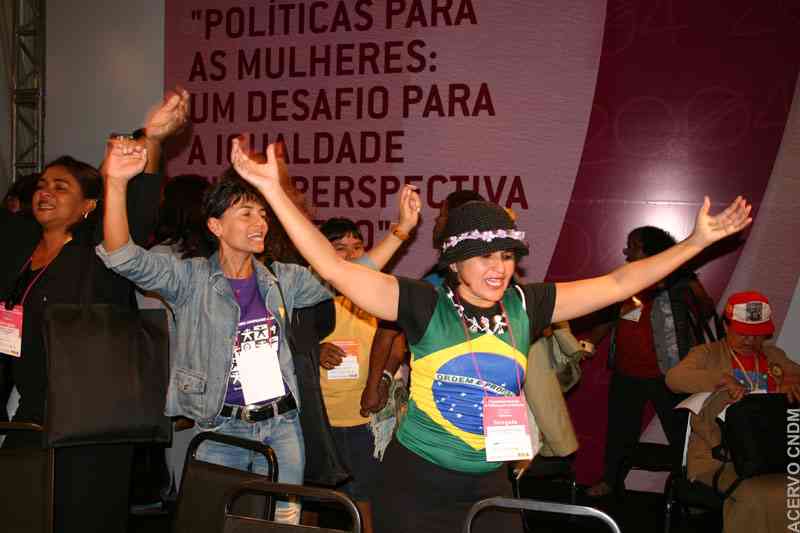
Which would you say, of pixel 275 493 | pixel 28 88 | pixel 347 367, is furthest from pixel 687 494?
pixel 28 88

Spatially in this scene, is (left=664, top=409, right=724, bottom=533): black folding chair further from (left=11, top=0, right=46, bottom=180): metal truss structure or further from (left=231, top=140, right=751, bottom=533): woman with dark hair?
(left=11, top=0, right=46, bottom=180): metal truss structure

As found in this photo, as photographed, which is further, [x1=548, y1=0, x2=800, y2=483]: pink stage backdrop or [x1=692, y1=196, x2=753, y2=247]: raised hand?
[x1=548, y1=0, x2=800, y2=483]: pink stage backdrop

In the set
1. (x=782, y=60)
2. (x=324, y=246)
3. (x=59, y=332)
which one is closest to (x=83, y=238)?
(x=59, y=332)

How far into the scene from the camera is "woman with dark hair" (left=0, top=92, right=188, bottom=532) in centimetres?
287

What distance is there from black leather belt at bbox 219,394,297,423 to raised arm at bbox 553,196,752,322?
39.6 inches

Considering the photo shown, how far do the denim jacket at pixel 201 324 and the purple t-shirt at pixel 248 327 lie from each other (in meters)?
0.02

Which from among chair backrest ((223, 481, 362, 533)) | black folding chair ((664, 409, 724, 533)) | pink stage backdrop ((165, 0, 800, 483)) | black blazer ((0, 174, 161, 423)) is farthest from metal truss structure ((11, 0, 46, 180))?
chair backrest ((223, 481, 362, 533))

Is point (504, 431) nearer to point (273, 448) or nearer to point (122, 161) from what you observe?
point (273, 448)

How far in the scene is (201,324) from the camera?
292 cm

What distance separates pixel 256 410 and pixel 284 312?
1.20 feet

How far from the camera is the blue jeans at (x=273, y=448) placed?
113 inches

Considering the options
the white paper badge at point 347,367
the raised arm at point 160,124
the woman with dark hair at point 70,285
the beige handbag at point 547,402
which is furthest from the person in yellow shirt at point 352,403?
the raised arm at point 160,124

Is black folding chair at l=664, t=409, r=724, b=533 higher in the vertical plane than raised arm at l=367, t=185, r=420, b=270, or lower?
lower

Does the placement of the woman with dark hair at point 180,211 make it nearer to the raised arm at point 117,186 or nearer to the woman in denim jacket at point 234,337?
the woman in denim jacket at point 234,337
